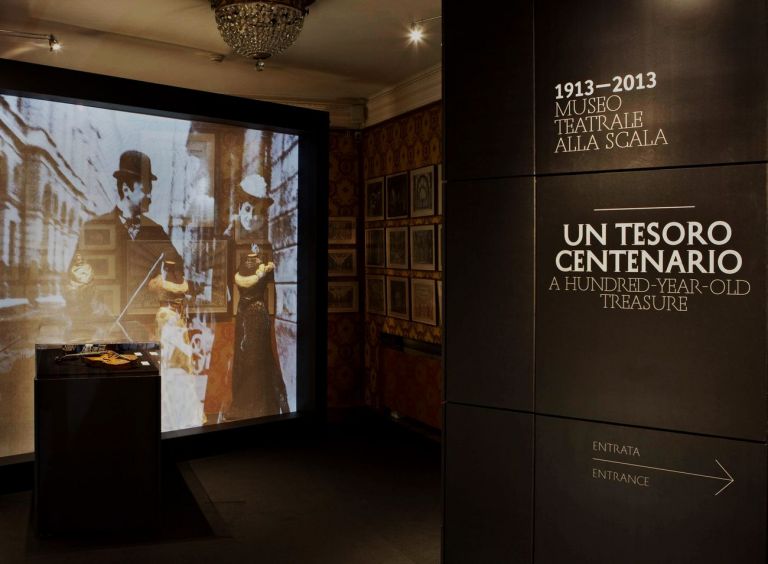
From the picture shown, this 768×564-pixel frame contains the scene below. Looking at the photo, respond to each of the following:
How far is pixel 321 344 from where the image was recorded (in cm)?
583

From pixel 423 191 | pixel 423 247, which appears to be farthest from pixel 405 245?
pixel 423 191

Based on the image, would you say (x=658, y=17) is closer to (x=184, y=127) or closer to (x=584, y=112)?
(x=584, y=112)

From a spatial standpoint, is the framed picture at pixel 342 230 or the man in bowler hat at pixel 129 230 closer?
the man in bowler hat at pixel 129 230

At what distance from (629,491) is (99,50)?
4764 mm

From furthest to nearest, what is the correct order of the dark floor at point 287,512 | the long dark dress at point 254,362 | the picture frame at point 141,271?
the long dark dress at point 254,362 → the picture frame at point 141,271 → the dark floor at point 287,512

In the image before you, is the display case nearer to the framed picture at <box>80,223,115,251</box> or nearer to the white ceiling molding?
the framed picture at <box>80,223,115,251</box>

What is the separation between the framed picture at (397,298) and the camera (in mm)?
6398

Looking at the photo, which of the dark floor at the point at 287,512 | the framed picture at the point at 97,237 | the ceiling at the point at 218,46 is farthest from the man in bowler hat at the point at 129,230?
the dark floor at the point at 287,512

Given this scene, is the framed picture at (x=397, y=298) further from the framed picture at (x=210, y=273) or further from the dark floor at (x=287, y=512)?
the framed picture at (x=210, y=273)

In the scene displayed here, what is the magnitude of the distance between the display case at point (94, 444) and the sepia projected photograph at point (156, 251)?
2.60 ft

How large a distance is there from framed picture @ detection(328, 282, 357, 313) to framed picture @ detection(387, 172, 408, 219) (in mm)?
892

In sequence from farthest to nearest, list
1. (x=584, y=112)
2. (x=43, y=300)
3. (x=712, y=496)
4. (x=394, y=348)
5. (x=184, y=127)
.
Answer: (x=394, y=348) → (x=184, y=127) → (x=43, y=300) → (x=584, y=112) → (x=712, y=496)

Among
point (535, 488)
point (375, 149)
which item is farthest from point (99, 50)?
point (535, 488)

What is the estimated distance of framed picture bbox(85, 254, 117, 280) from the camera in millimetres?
4850
